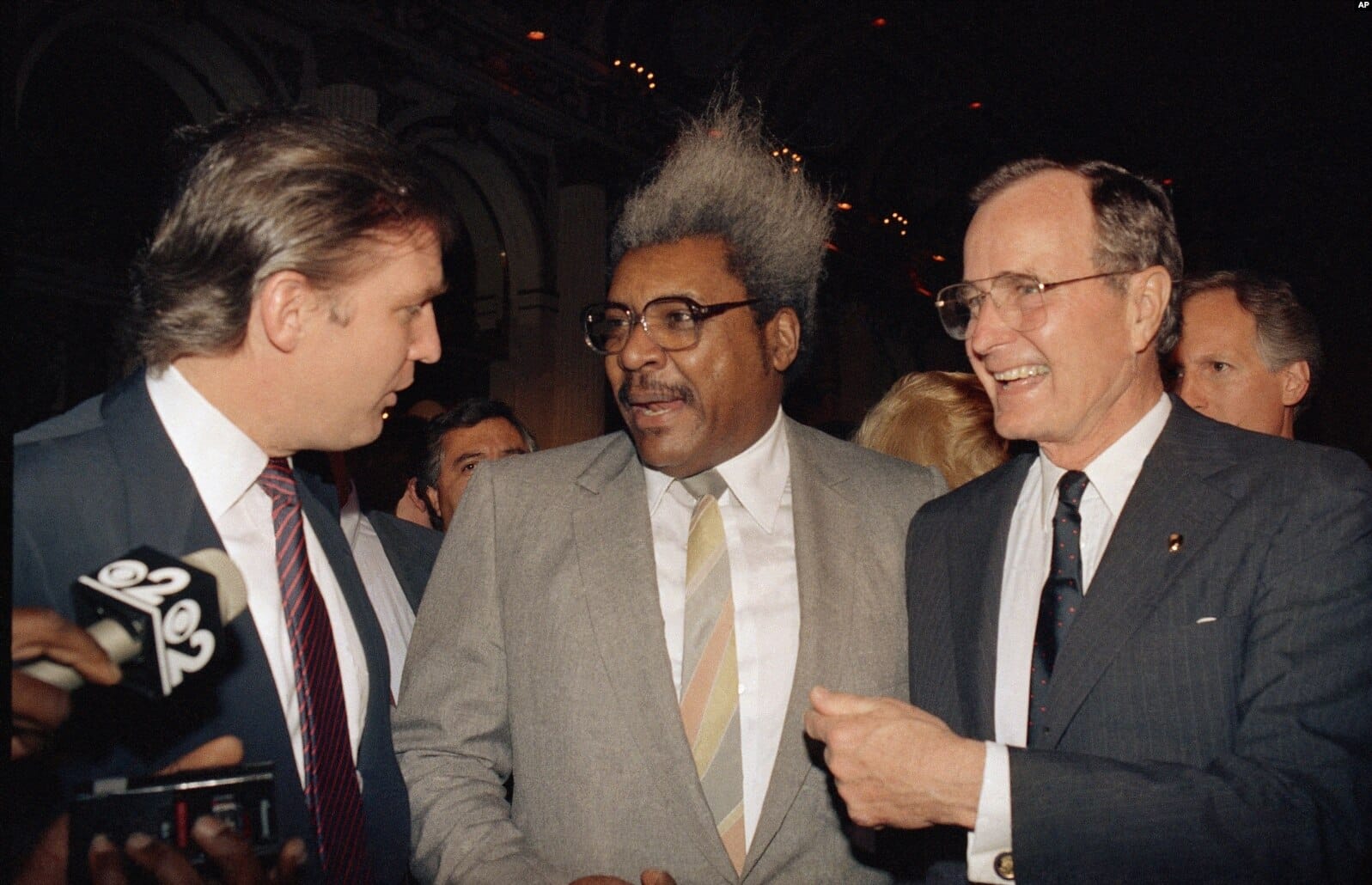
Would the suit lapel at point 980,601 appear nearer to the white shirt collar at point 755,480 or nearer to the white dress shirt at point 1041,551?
the white dress shirt at point 1041,551

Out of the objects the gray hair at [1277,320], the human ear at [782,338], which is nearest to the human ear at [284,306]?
the human ear at [782,338]

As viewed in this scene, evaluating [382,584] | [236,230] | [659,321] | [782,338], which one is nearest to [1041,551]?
[782,338]

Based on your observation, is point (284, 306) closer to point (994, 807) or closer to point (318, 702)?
point (318, 702)

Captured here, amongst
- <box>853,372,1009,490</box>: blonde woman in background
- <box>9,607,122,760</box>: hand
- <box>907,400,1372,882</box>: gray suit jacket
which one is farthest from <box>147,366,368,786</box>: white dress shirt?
<box>853,372,1009,490</box>: blonde woman in background

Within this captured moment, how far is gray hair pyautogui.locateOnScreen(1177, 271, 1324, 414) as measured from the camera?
11.0 feet

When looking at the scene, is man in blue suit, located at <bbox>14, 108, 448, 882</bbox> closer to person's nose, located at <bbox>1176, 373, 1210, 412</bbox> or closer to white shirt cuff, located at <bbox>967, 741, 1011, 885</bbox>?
white shirt cuff, located at <bbox>967, 741, 1011, 885</bbox>

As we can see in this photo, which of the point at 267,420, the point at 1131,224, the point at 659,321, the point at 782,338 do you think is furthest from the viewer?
the point at 782,338

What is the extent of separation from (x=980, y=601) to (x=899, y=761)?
1.73 feet

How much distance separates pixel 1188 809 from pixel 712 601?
907 mm

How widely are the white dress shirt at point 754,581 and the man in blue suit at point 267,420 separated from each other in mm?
650

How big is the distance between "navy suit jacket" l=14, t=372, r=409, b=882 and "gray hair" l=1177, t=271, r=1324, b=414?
3.08 m

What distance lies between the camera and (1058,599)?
1.80m

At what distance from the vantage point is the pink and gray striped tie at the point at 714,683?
1910 millimetres

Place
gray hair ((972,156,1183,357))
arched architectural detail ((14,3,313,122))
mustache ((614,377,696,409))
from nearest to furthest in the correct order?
gray hair ((972,156,1183,357)), mustache ((614,377,696,409)), arched architectural detail ((14,3,313,122))
